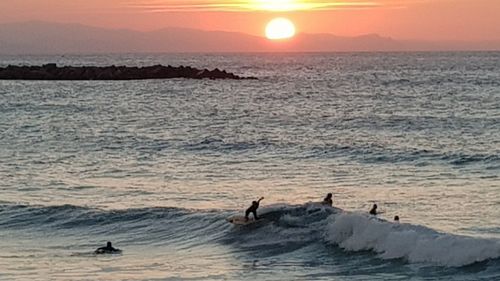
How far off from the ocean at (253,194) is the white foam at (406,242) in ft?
0.12

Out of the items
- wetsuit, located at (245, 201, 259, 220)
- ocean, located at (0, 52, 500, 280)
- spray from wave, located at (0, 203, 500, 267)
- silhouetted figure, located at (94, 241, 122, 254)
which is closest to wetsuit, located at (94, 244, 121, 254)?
silhouetted figure, located at (94, 241, 122, 254)

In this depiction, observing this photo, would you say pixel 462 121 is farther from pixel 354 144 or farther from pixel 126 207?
pixel 126 207

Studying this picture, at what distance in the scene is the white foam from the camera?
1998 centimetres

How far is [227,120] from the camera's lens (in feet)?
196

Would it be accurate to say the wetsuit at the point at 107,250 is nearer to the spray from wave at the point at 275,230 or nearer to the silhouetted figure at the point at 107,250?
the silhouetted figure at the point at 107,250

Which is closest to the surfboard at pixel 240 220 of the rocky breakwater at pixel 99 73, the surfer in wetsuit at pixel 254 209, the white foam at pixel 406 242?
the surfer in wetsuit at pixel 254 209

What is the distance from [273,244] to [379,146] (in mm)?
18497

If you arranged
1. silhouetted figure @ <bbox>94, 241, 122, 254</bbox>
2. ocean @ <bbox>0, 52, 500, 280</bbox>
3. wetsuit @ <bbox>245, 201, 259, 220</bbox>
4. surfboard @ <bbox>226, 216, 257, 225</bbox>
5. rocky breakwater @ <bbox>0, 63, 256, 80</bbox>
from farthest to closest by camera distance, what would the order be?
1. rocky breakwater @ <bbox>0, 63, 256, 80</bbox>
2. surfboard @ <bbox>226, 216, 257, 225</bbox>
3. wetsuit @ <bbox>245, 201, 259, 220</bbox>
4. silhouetted figure @ <bbox>94, 241, 122, 254</bbox>
5. ocean @ <bbox>0, 52, 500, 280</bbox>

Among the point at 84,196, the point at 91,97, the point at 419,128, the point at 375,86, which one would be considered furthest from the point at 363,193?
the point at 375,86

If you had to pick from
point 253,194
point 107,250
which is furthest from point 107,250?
point 253,194

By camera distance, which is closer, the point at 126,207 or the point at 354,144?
the point at 126,207

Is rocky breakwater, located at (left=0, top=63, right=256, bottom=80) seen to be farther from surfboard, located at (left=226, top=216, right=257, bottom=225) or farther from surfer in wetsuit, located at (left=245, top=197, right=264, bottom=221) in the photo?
surfer in wetsuit, located at (left=245, top=197, right=264, bottom=221)

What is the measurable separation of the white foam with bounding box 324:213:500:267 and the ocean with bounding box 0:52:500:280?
0.12 ft

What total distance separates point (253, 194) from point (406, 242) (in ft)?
30.1
